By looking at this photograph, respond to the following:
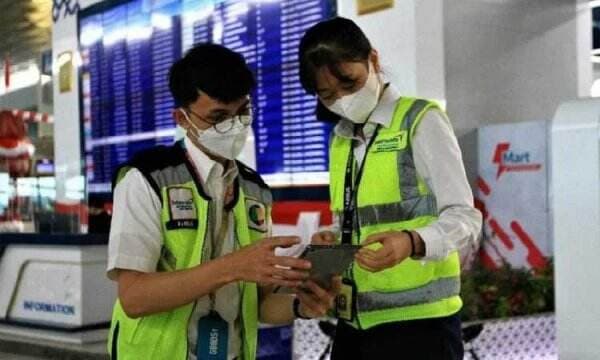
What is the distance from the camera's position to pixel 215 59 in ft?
5.13

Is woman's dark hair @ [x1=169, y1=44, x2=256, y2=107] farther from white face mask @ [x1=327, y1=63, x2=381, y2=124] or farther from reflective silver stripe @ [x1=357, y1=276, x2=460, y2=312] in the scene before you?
reflective silver stripe @ [x1=357, y1=276, x2=460, y2=312]

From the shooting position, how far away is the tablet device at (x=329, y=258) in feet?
4.68

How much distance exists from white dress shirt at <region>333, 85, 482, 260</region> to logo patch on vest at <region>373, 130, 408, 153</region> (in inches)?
0.8

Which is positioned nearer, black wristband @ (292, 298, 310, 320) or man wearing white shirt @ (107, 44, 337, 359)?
man wearing white shirt @ (107, 44, 337, 359)

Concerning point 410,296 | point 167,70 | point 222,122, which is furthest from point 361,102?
point 167,70

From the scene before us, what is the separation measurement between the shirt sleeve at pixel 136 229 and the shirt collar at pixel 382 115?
44 cm

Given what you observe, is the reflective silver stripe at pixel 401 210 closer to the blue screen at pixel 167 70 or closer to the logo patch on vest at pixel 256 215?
the logo patch on vest at pixel 256 215

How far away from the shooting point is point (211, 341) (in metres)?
1.56

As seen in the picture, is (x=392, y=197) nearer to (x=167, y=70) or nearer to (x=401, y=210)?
(x=401, y=210)

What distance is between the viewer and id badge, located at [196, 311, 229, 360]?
1.55 meters

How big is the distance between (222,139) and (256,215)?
184 mm

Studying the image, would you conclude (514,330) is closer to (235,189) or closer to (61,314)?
(235,189)

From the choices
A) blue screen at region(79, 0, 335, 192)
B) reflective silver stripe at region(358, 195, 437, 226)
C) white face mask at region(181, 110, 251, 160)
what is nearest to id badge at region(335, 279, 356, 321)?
reflective silver stripe at region(358, 195, 437, 226)

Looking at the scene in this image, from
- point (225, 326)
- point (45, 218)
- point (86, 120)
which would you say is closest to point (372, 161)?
point (225, 326)
